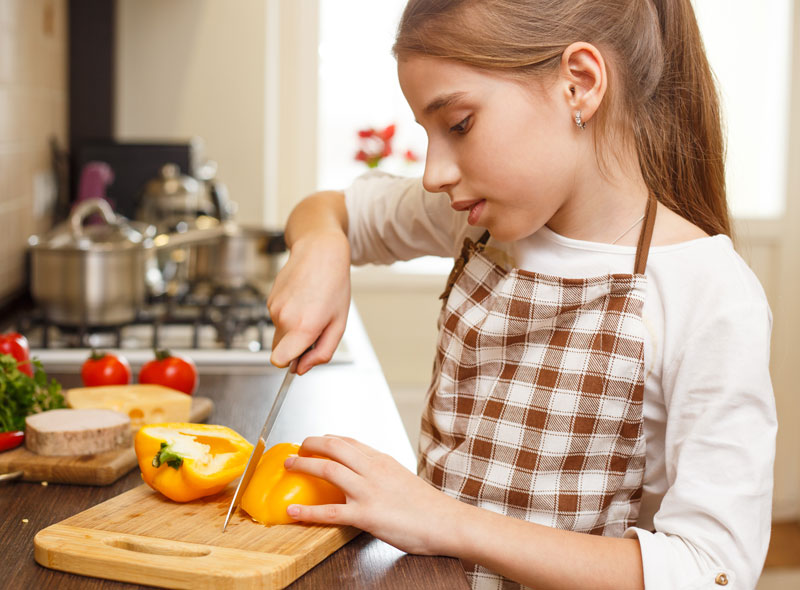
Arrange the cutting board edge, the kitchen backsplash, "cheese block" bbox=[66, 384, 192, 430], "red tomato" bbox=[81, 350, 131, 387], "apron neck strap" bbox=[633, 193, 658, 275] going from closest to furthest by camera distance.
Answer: the cutting board edge
"apron neck strap" bbox=[633, 193, 658, 275]
"cheese block" bbox=[66, 384, 192, 430]
"red tomato" bbox=[81, 350, 131, 387]
the kitchen backsplash

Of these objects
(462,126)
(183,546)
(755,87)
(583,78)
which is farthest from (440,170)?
(755,87)

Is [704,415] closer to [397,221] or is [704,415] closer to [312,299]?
[312,299]

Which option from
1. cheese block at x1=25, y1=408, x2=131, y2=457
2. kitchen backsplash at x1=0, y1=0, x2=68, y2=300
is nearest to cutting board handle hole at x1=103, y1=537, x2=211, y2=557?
cheese block at x1=25, y1=408, x2=131, y2=457

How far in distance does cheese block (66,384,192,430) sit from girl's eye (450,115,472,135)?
0.51m

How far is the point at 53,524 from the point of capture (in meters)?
0.83

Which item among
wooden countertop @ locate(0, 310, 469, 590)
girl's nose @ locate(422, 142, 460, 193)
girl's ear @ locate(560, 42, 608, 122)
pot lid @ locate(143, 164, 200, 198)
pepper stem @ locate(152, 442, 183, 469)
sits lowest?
wooden countertop @ locate(0, 310, 469, 590)

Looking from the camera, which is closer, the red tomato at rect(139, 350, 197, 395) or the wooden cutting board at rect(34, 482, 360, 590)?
the wooden cutting board at rect(34, 482, 360, 590)

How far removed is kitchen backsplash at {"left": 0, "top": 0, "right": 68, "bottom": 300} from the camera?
1.90 meters

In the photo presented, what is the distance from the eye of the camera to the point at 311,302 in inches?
36.6

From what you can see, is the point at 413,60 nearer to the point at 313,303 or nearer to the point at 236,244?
the point at 313,303

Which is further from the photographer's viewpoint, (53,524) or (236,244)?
(236,244)

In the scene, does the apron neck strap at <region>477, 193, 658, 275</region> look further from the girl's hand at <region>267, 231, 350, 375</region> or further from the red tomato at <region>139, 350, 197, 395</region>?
the red tomato at <region>139, 350, 197, 395</region>

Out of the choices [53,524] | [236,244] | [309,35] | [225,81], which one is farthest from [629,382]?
[309,35]

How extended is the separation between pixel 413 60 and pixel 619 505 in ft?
1.56
